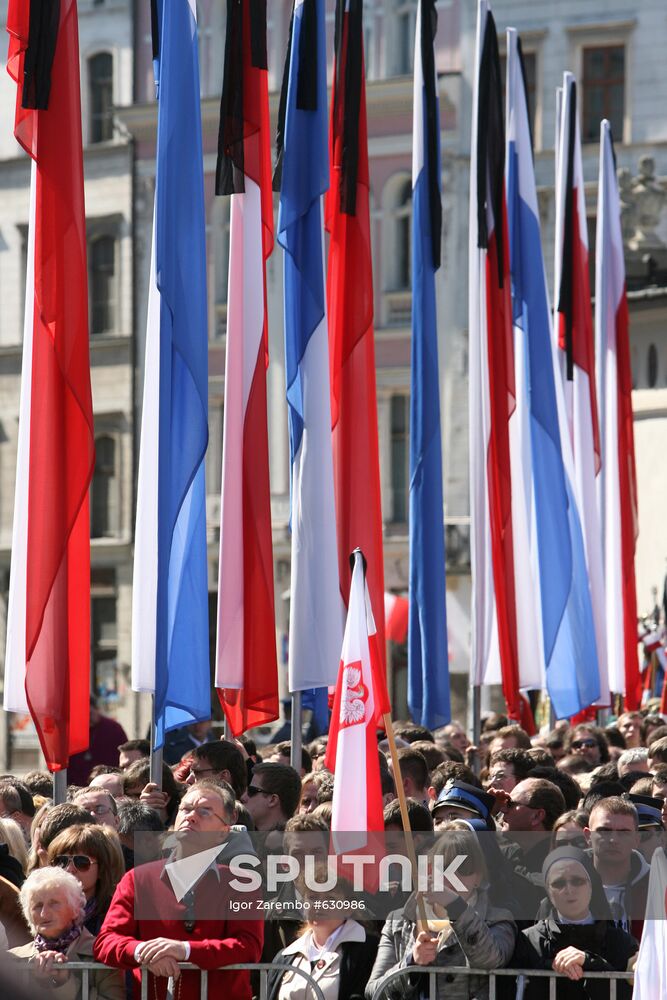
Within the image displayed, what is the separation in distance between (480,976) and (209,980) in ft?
3.16

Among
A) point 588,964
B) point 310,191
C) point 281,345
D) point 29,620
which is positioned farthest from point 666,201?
point 588,964

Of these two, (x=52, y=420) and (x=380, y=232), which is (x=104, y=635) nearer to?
(x=380, y=232)

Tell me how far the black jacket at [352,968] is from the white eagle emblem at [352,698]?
83 cm

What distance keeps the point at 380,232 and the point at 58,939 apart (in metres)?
29.4

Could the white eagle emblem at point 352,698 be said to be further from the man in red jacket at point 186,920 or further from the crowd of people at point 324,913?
the man in red jacket at point 186,920

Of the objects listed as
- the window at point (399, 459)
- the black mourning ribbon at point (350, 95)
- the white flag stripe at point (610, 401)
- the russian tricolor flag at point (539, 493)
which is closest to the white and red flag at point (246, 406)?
the black mourning ribbon at point (350, 95)

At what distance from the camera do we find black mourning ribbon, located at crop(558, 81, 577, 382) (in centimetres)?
1736

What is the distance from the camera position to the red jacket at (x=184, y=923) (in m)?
6.02

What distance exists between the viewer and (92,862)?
643cm

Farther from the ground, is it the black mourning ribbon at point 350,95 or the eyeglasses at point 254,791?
the black mourning ribbon at point 350,95

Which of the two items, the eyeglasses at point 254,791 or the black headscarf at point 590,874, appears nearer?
the black headscarf at point 590,874

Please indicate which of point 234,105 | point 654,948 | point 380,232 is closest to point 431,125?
point 234,105

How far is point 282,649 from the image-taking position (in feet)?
106
